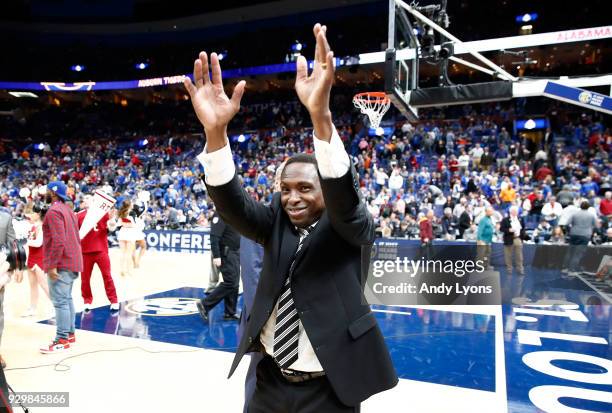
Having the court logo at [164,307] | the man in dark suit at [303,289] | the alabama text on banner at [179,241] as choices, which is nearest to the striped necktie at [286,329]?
the man in dark suit at [303,289]

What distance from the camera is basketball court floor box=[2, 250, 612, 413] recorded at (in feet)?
12.6

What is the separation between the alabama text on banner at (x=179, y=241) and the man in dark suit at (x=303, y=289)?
13.5m

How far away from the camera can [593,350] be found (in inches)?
207

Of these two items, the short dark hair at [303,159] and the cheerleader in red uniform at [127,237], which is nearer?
the short dark hair at [303,159]

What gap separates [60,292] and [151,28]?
31.0 metres

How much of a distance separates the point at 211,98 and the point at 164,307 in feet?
20.5

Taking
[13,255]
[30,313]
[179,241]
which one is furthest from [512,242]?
[179,241]

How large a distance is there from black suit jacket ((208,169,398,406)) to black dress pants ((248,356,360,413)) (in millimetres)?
82

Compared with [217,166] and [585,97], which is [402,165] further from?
[217,166]

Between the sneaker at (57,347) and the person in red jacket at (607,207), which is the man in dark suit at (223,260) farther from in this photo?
the person in red jacket at (607,207)

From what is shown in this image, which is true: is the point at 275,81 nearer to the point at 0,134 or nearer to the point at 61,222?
the point at 0,134

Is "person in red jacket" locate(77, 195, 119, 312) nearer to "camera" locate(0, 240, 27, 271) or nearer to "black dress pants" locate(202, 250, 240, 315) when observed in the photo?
"black dress pants" locate(202, 250, 240, 315)

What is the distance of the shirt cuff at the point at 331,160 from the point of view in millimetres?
1400

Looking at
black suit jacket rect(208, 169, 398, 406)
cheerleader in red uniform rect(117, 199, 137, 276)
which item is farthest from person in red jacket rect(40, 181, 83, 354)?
cheerleader in red uniform rect(117, 199, 137, 276)
